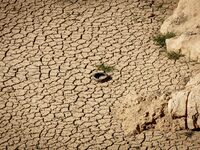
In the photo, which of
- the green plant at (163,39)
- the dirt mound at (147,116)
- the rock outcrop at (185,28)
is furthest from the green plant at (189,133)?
the green plant at (163,39)

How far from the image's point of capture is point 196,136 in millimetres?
5363

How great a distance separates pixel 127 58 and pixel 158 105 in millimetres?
1620

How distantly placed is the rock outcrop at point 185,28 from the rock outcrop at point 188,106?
138 cm

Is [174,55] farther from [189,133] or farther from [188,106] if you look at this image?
[189,133]

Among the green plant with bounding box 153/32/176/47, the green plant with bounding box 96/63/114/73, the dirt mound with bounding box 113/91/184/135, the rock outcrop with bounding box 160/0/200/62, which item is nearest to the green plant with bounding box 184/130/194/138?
the dirt mound with bounding box 113/91/184/135

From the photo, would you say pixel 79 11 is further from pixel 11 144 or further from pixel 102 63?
pixel 11 144

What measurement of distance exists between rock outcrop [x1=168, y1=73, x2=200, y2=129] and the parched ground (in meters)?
0.20

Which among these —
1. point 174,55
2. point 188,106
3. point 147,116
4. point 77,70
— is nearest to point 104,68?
point 77,70

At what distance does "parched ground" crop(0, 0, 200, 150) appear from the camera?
5621 mm

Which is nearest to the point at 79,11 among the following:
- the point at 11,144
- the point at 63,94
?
the point at 63,94

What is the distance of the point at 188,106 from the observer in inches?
209

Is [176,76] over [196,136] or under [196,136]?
over

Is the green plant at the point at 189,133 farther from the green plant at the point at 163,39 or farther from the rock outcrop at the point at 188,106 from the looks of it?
the green plant at the point at 163,39

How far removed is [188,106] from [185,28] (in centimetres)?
228
